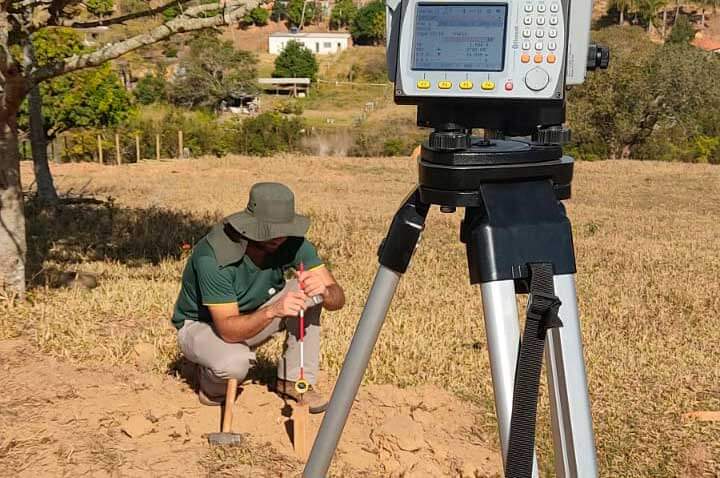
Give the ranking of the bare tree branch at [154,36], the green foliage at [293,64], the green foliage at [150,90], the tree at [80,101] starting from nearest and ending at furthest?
1. the bare tree branch at [154,36]
2. the tree at [80,101]
3. the green foliage at [150,90]
4. the green foliage at [293,64]

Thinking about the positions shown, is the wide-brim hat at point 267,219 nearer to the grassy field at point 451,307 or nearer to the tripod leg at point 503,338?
the grassy field at point 451,307

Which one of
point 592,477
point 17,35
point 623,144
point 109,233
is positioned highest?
point 17,35

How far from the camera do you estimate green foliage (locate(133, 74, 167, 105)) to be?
49969 millimetres

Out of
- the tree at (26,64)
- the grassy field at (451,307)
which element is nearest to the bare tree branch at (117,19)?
the tree at (26,64)

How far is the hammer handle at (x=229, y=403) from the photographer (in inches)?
139

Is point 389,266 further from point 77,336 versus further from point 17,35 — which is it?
point 17,35

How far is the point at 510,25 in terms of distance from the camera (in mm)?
1658

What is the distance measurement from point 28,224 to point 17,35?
418cm

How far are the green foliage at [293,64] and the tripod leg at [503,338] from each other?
212ft

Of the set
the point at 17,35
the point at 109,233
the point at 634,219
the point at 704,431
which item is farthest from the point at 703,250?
the point at 17,35

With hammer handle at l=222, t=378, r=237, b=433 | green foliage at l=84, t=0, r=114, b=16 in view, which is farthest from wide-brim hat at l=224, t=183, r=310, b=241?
green foliage at l=84, t=0, r=114, b=16

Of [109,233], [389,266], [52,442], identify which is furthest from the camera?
[109,233]

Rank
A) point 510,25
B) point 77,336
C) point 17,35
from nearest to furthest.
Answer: point 510,25, point 77,336, point 17,35

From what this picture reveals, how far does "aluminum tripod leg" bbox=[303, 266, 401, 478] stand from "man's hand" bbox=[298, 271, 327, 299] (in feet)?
4.42
